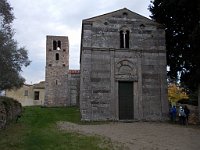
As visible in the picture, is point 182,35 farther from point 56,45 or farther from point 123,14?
point 56,45

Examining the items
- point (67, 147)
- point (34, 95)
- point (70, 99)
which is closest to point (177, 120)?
point (67, 147)

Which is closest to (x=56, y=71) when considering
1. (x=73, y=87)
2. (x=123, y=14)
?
(x=73, y=87)

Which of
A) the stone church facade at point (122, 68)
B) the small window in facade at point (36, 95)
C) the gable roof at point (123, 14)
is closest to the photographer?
the stone church facade at point (122, 68)

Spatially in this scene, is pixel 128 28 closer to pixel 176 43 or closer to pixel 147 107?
pixel 176 43

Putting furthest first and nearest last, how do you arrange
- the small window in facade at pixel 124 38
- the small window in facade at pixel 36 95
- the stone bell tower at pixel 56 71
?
the small window in facade at pixel 36 95
the stone bell tower at pixel 56 71
the small window in facade at pixel 124 38

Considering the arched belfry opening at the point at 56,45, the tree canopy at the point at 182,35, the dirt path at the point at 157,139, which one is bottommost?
the dirt path at the point at 157,139

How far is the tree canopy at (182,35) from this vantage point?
23.0 meters

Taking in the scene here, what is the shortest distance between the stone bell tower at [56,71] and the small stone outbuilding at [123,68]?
28816 mm

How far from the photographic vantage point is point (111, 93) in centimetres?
2459

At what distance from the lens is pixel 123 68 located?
25.3m

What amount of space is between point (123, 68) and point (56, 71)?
1215 inches

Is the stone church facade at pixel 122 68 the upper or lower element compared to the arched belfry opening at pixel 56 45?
lower

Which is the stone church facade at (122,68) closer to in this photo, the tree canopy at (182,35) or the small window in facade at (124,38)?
the small window in facade at (124,38)

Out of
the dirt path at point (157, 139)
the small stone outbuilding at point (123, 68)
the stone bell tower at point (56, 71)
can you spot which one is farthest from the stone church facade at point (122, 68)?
the stone bell tower at point (56, 71)
